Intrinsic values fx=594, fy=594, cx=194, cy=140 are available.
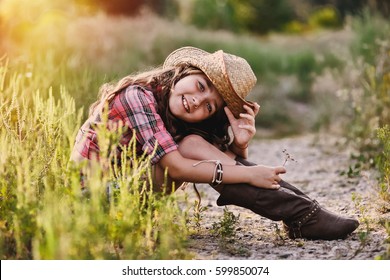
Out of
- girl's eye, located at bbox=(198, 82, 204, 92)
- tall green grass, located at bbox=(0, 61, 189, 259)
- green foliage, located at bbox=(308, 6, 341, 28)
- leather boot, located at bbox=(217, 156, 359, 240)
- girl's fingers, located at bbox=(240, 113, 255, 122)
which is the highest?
girl's eye, located at bbox=(198, 82, 204, 92)

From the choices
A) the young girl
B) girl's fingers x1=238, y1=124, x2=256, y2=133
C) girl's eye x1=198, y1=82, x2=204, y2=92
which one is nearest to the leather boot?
the young girl

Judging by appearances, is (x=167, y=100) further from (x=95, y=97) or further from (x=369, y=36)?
(x=369, y=36)

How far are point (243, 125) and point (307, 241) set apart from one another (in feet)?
2.46

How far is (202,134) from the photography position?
3480 millimetres

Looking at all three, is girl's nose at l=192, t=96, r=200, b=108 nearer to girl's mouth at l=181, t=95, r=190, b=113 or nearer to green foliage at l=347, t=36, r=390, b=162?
girl's mouth at l=181, t=95, r=190, b=113

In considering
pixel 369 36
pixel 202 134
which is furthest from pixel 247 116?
pixel 369 36

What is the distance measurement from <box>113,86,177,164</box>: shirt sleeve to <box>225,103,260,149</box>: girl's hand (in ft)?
1.51

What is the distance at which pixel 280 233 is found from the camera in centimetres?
347

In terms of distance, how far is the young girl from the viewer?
10.3 ft

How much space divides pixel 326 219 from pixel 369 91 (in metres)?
3.20

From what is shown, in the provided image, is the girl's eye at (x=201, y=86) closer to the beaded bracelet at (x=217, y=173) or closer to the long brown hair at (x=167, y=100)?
the long brown hair at (x=167, y=100)

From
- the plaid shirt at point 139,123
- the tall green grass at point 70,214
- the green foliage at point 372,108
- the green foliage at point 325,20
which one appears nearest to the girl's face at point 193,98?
the plaid shirt at point 139,123

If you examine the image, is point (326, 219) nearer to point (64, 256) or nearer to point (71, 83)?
point (64, 256)

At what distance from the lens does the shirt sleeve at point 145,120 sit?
3.12 metres
